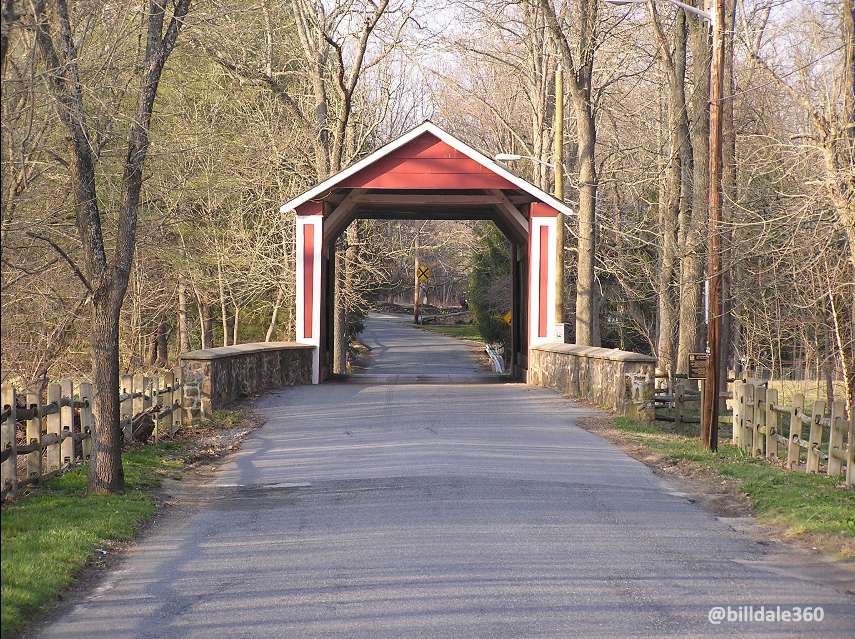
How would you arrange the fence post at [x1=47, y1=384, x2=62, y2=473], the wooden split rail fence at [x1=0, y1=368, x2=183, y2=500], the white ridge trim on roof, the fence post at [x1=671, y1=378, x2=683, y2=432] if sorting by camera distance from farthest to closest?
the white ridge trim on roof < the fence post at [x1=671, y1=378, x2=683, y2=432] < the fence post at [x1=47, y1=384, x2=62, y2=473] < the wooden split rail fence at [x1=0, y1=368, x2=183, y2=500]

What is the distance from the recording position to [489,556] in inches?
299

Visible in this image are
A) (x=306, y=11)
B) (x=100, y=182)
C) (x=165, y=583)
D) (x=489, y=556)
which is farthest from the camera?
(x=306, y=11)

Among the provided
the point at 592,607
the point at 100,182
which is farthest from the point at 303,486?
the point at 100,182

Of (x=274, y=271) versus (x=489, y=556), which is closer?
(x=489, y=556)

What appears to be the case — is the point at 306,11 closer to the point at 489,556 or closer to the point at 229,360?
the point at 229,360

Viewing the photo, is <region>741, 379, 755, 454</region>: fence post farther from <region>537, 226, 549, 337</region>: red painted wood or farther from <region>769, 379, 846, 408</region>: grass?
<region>769, 379, 846, 408</region>: grass

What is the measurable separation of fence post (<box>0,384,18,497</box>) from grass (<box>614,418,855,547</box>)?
650cm

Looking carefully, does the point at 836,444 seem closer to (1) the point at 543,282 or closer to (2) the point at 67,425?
(2) the point at 67,425

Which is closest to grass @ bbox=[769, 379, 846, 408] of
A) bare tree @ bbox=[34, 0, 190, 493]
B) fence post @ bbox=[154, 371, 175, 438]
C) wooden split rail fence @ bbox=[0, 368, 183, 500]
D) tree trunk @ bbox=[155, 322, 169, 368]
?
fence post @ bbox=[154, 371, 175, 438]

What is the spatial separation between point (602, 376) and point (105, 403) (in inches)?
407

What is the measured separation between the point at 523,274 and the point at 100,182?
1202 cm

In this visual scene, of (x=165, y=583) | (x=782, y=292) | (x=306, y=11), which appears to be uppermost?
(x=306, y=11)

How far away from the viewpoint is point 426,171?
938 inches

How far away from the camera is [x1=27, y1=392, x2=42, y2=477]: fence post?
32.6 ft
